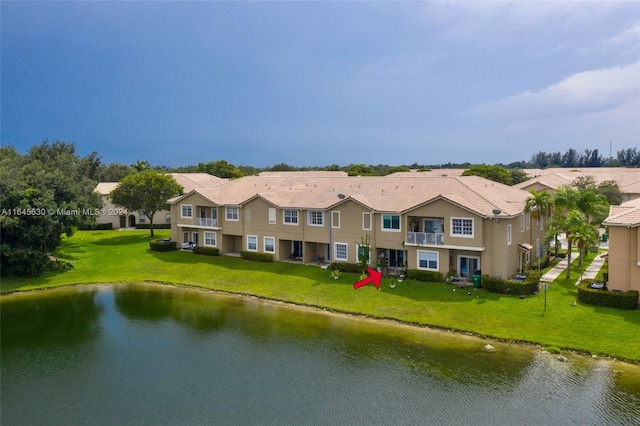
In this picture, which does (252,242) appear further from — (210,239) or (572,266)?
(572,266)

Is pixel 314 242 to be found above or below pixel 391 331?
above

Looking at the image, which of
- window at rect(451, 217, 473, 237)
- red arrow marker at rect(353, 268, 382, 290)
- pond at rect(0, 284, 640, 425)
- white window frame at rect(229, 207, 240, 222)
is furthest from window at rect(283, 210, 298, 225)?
window at rect(451, 217, 473, 237)

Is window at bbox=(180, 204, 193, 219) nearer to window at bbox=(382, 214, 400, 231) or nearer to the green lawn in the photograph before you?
A: the green lawn

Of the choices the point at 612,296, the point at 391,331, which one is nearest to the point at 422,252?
the point at 391,331

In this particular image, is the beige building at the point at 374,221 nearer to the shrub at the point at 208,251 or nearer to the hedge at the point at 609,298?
the shrub at the point at 208,251

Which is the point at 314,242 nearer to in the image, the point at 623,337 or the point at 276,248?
the point at 276,248

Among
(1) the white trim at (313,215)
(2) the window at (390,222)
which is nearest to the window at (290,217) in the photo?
(1) the white trim at (313,215)
